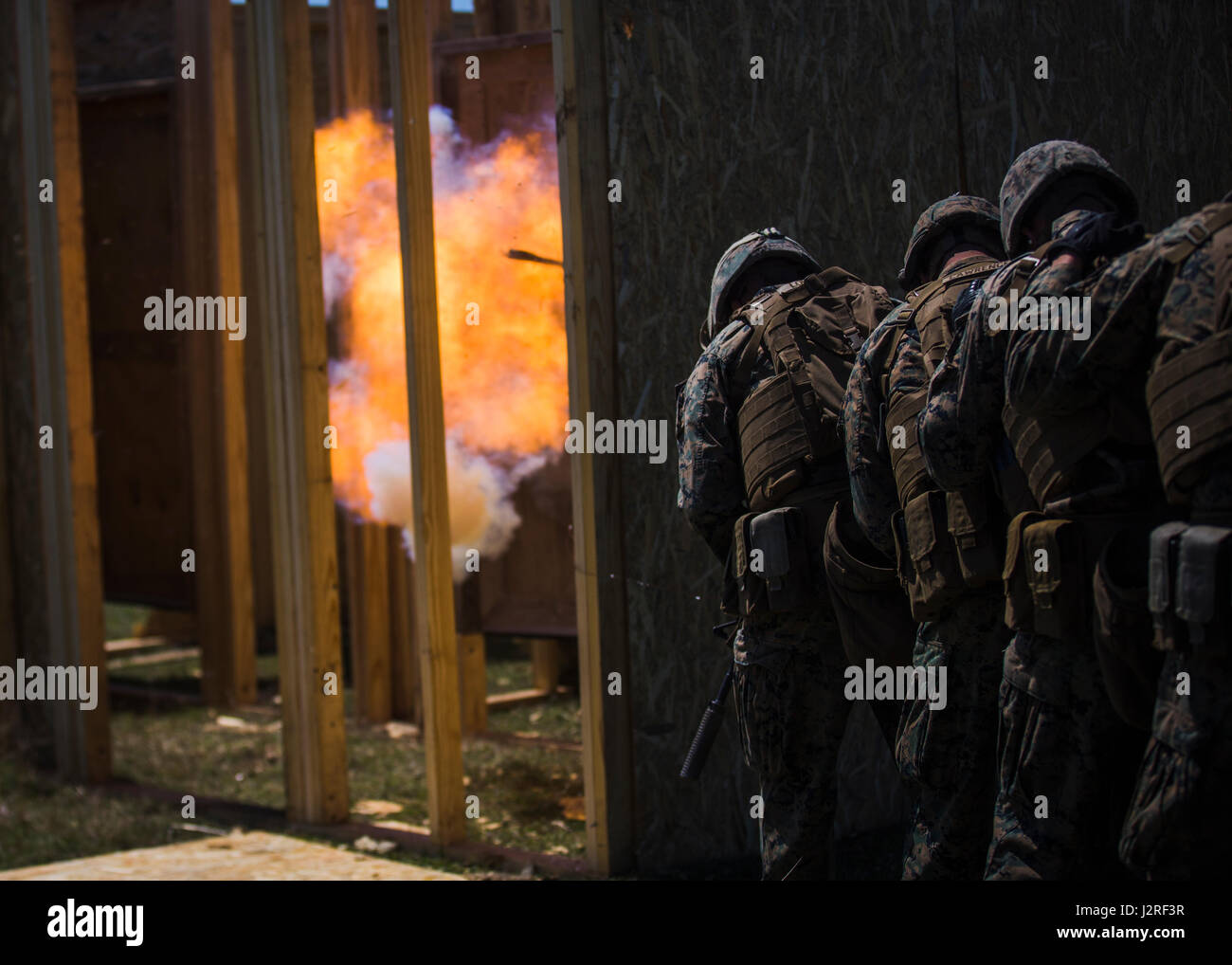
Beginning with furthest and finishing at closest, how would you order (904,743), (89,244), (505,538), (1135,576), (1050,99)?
(89,244) < (505,538) < (1050,99) < (904,743) < (1135,576)

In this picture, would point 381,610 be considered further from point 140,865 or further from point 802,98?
point 802,98

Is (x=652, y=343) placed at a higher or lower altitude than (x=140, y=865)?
higher

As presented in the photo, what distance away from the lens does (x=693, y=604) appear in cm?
564

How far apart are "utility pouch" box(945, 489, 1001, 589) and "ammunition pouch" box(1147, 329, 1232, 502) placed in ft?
2.15

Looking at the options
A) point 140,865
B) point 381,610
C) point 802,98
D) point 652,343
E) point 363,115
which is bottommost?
point 140,865

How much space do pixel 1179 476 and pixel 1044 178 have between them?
991 mm

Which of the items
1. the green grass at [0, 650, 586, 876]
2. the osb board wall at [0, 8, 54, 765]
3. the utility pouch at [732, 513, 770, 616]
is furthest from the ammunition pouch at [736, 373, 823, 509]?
the osb board wall at [0, 8, 54, 765]

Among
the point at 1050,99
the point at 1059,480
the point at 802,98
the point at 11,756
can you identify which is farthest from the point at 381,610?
the point at 1059,480

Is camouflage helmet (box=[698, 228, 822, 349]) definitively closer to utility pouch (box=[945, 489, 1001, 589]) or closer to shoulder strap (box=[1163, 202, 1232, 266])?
utility pouch (box=[945, 489, 1001, 589])

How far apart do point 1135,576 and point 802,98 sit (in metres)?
3.17

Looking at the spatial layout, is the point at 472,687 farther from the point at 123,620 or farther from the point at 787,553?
the point at 123,620

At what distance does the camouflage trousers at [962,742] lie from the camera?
3738 mm

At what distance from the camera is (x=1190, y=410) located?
2.88 metres

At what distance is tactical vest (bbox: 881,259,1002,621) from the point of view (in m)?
3.64
